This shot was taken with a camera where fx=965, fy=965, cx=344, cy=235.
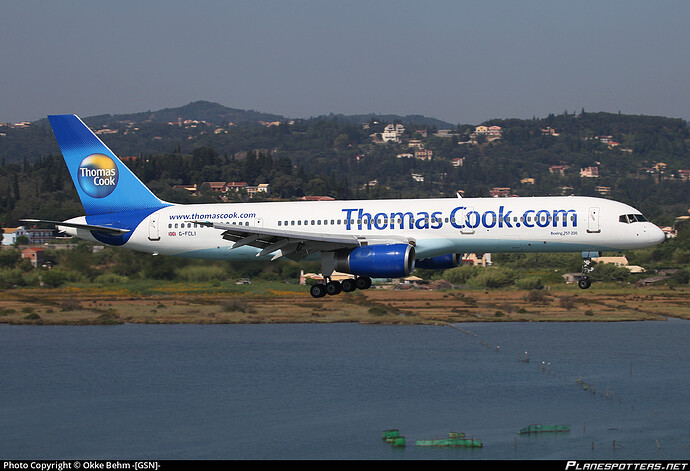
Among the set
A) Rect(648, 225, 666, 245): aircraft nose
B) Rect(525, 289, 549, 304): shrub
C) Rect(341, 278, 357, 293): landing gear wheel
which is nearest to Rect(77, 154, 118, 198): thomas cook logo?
Rect(341, 278, 357, 293): landing gear wheel

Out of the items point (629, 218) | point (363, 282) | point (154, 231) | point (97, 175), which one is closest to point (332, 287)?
point (363, 282)

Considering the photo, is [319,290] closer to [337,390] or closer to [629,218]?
[629,218]

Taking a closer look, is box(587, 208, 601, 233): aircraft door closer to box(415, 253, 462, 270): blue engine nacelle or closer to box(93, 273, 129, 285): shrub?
box(415, 253, 462, 270): blue engine nacelle

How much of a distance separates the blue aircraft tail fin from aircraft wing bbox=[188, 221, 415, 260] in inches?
345

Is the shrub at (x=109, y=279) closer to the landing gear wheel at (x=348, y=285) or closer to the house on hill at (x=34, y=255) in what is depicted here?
→ the house on hill at (x=34, y=255)

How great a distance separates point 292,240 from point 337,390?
33.9m

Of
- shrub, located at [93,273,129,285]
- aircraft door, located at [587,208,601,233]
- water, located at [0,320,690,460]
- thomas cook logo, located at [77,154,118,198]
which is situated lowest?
water, located at [0,320,690,460]

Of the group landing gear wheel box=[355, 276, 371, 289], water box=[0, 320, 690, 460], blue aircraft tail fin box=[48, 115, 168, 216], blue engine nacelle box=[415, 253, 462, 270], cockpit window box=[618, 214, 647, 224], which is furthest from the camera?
water box=[0, 320, 690, 460]

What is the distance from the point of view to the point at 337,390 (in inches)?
3371

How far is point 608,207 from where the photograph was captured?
54.7 metres

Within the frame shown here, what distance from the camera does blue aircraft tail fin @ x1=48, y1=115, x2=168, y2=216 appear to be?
202 ft

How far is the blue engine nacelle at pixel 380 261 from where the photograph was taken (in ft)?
174

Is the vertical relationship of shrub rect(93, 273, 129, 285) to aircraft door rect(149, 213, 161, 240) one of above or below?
below

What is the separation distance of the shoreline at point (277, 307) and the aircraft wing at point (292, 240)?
191 ft
